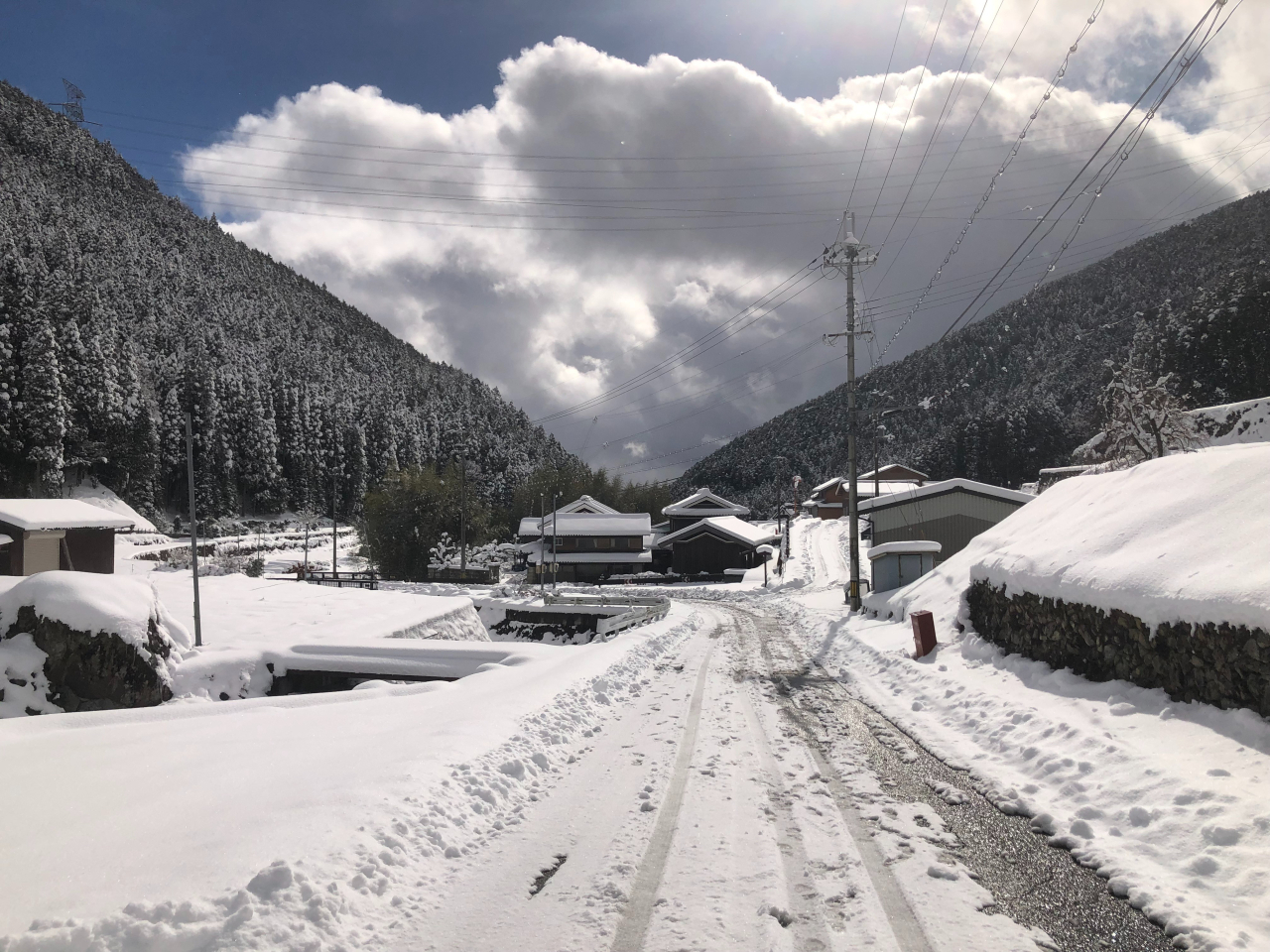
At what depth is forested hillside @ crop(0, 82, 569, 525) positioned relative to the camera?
71.5 metres

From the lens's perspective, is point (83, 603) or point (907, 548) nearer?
point (83, 603)

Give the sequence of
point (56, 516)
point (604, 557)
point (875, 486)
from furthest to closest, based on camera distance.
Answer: point (604, 557) → point (875, 486) → point (56, 516)

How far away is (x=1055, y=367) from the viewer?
412 feet

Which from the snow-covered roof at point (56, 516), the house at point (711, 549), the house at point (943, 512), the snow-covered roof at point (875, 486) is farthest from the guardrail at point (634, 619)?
the house at point (711, 549)

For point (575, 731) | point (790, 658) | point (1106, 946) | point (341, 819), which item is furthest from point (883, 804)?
point (790, 658)

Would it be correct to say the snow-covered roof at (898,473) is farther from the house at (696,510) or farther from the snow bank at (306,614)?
the snow bank at (306,614)

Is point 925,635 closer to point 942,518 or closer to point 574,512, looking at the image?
point 942,518

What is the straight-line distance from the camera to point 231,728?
28.8ft

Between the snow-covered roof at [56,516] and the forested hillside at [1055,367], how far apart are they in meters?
67.7

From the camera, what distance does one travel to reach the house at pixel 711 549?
6694cm

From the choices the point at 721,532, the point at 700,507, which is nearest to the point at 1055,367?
the point at 700,507

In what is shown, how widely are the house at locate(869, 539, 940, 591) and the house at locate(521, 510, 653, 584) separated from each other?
4390 centimetres

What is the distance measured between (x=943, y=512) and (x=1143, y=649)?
2995cm

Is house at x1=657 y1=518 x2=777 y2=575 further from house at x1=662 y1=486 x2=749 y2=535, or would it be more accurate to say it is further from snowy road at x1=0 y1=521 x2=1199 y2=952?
snowy road at x1=0 y1=521 x2=1199 y2=952
